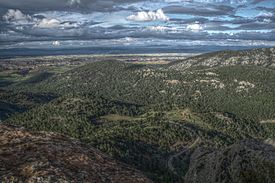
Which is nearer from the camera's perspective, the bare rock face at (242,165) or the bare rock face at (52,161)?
the bare rock face at (52,161)

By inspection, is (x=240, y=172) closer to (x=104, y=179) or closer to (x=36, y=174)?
(x=104, y=179)

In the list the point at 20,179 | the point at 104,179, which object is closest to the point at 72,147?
the point at 104,179

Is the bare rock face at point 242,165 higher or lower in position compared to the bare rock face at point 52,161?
lower

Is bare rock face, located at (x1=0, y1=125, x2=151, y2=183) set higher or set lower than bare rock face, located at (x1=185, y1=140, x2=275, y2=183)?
higher

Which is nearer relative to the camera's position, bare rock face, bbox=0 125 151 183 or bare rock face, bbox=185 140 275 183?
bare rock face, bbox=0 125 151 183

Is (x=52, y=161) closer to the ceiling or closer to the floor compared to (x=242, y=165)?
closer to the ceiling
